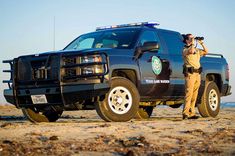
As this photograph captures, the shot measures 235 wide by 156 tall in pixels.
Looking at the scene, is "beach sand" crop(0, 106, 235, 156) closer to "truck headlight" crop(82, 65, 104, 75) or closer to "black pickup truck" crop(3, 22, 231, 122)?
"black pickup truck" crop(3, 22, 231, 122)

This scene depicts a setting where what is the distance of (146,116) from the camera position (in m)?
11.2

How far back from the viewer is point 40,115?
9141mm

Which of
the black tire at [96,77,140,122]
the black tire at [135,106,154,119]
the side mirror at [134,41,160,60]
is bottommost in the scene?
the black tire at [135,106,154,119]

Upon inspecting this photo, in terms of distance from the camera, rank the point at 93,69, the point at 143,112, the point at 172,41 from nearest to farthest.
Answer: the point at 93,69
the point at 172,41
the point at 143,112

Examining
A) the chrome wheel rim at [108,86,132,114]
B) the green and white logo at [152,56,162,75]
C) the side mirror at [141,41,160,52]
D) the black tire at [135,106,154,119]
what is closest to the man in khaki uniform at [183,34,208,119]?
the green and white logo at [152,56,162,75]

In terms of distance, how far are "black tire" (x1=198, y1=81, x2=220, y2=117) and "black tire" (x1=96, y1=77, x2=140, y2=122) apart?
2.81 metres

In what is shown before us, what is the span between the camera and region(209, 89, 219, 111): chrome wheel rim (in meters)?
10.8

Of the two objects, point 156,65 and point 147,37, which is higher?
point 147,37

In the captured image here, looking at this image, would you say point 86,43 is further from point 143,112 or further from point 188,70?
point 143,112

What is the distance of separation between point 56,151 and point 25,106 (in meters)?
4.10

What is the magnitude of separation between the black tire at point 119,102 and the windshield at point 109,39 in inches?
34.7

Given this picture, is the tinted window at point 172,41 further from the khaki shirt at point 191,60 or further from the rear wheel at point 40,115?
the rear wheel at point 40,115

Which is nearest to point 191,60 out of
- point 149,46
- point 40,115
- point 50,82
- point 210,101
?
point 149,46

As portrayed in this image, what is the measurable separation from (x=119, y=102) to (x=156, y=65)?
1.37 metres
